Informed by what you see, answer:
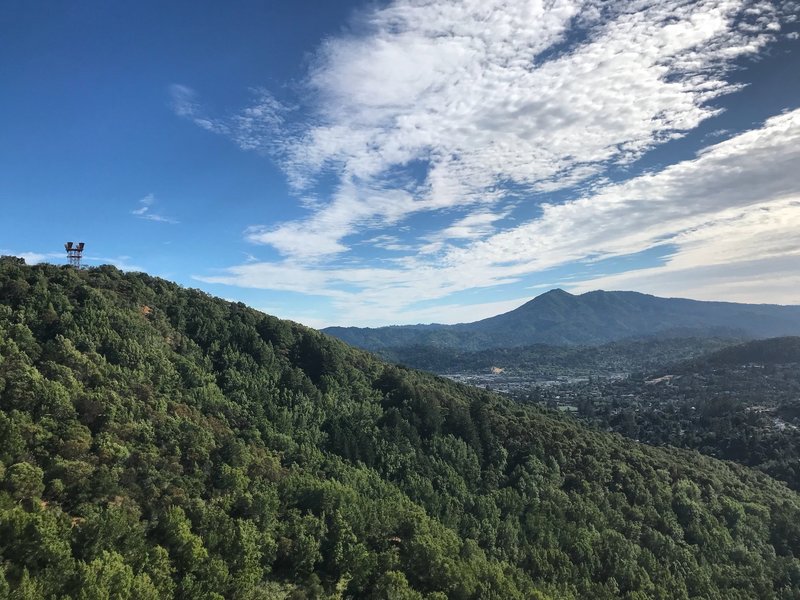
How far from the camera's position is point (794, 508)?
86625mm

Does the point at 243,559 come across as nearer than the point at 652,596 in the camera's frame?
Yes

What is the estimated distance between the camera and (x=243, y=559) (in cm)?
4762

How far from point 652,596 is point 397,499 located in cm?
3455

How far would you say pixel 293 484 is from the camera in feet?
213

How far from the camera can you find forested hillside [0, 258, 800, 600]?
148 ft

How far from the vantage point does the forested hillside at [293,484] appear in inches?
1775

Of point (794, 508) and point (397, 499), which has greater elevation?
point (397, 499)

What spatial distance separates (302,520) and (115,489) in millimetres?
20370

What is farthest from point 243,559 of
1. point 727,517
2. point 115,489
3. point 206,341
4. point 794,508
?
point 794,508

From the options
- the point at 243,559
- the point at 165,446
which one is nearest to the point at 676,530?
the point at 243,559

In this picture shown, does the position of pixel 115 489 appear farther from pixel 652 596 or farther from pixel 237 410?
pixel 652 596

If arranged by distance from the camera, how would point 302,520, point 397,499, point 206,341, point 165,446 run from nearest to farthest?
point 302,520 < point 165,446 < point 397,499 < point 206,341

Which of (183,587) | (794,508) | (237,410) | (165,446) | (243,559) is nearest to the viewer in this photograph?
(183,587)

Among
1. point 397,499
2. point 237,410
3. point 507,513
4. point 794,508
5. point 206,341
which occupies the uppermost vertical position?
point 206,341
